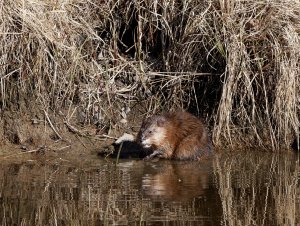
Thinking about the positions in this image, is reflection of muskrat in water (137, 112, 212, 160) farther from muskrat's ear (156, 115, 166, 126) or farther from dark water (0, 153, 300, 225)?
dark water (0, 153, 300, 225)

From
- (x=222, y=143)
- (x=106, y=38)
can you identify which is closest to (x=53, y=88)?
(x=106, y=38)

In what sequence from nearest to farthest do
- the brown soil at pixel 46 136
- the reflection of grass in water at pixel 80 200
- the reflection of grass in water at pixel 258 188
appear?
the reflection of grass in water at pixel 80 200 → the reflection of grass in water at pixel 258 188 → the brown soil at pixel 46 136

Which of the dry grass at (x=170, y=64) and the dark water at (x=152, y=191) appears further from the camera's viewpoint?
the dry grass at (x=170, y=64)

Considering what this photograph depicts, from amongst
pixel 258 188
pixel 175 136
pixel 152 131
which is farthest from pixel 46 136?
pixel 258 188

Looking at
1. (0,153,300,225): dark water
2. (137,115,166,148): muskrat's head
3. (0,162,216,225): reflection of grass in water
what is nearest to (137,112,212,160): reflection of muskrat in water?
(137,115,166,148): muskrat's head

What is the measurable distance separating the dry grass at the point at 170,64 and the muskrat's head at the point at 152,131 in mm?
575

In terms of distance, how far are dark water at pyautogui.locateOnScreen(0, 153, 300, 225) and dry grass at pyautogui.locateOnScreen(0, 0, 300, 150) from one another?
535 mm

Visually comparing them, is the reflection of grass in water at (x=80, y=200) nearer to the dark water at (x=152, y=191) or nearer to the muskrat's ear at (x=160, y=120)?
the dark water at (x=152, y=191)

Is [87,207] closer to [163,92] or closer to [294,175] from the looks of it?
[294,175]

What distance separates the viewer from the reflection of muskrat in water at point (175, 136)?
25.0 ft

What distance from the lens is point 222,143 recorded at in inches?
314

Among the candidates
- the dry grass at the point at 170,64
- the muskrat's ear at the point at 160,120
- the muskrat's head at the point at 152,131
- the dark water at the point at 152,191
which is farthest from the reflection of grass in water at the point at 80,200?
the dry grass at the point at 170,64

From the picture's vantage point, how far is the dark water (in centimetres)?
545

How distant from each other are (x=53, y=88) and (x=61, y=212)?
2.45 meters
